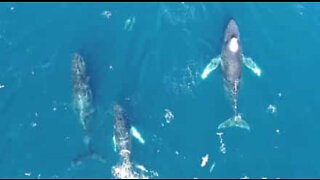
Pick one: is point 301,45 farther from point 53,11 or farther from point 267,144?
point 53,11

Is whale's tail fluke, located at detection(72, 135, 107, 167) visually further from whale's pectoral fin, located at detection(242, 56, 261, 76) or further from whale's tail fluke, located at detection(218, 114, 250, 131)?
whale's pectoral fin, located at detection(242, 56, 261, 76)

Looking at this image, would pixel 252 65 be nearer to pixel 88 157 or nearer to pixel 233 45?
pixel 233 45

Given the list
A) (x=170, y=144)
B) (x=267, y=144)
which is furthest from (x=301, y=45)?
(x=170, y=144)

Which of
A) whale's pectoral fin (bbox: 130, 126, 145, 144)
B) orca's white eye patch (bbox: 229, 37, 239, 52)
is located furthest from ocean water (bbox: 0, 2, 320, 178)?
orca's white eye patch (bbox: 229, 37, 239, 52)

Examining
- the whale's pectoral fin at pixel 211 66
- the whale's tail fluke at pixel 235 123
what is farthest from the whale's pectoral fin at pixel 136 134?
the whale's pectoral fin at pixel 211 66

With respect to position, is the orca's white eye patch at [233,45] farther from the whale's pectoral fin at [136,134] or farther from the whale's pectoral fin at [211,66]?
the whale's pectoral fin at [136,134]

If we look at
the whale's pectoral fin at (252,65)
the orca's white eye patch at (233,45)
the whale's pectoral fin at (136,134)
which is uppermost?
the orca's white eye patch at (233,45)

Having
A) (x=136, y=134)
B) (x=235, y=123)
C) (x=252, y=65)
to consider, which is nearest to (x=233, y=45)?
(x=252, y=65)

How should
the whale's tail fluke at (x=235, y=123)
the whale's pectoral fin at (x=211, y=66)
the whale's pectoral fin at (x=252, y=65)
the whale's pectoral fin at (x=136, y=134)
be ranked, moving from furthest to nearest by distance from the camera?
the whale's pectoral fin at (x=252, y=65)
the whale's pectoral fin at (x=211, y=66)
the whale's tail fluke at (x=235, y=123)
the whale's pectoral fin at (x=136, y=134)
